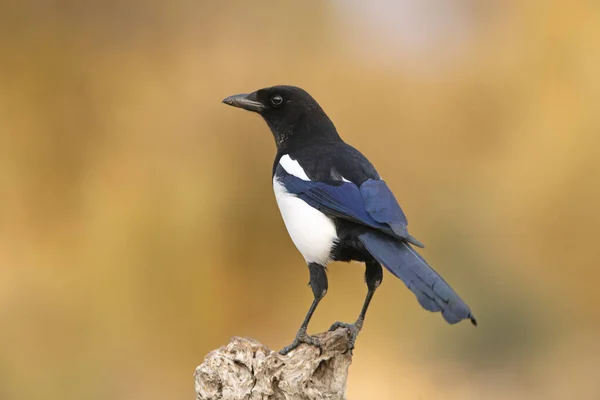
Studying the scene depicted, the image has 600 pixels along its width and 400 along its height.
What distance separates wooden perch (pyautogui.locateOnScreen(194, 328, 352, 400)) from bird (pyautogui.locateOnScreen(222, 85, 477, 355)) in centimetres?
7

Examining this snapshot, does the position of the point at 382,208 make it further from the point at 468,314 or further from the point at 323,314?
the point at 323,314

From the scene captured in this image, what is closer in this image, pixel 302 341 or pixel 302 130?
pixel 302 341

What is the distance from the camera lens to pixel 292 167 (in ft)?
8.28

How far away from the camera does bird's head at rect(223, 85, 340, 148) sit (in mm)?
2709

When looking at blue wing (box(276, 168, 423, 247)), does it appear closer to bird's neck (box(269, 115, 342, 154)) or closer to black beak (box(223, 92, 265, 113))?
bird's neck (box(269, 115, 342, 154))

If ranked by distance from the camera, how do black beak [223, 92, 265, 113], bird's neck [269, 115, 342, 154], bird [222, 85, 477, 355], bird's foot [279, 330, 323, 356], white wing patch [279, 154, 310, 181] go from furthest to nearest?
black beak [223, 92, 265, 113]
bird's neck [269, 115, 342, 154]
white wing patch [279, 154, 310, 181]
bird's foot [279, 330, 323, 356]
bird [222, 85, 477, 355]

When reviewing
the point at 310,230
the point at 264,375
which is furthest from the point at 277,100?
the point at 264,375

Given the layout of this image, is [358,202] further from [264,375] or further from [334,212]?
[264,375]

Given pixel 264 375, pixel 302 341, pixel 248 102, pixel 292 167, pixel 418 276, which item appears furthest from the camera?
pixel 248 102

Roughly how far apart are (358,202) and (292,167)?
1.16 ft

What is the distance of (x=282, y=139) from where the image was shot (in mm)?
2756

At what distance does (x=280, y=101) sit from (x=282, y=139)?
131 mm

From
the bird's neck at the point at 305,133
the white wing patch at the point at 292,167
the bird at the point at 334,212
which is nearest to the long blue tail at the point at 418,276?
the bird at the point at 334,212

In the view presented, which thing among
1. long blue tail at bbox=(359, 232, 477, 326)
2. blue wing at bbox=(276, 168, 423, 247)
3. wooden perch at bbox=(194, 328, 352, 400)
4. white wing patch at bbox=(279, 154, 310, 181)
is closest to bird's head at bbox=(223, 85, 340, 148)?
white wing patch at bbox=(279, 154, 310, 181)
